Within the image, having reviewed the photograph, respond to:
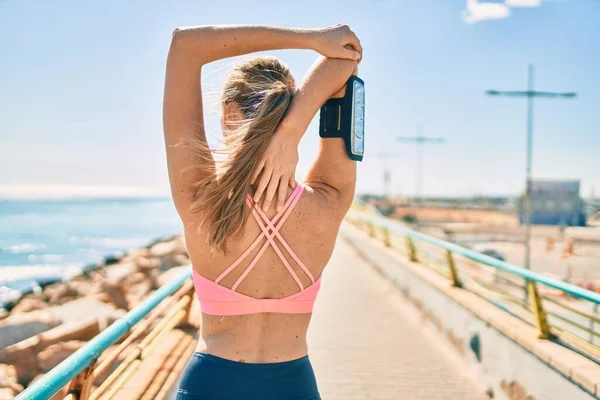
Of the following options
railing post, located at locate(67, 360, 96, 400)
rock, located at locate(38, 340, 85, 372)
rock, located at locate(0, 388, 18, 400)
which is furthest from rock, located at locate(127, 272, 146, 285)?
railing post, located at locate(67, 360, 96, 400)

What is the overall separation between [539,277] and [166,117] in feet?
9.94

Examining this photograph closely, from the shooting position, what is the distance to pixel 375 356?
5.59 m

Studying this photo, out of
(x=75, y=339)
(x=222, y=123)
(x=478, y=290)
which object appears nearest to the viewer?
(x=222, y=123)

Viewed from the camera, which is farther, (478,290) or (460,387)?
(478,290)

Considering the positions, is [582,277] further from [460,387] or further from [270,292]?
[270,292]

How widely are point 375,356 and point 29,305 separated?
911 cm

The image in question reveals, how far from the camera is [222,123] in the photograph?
4.58ft

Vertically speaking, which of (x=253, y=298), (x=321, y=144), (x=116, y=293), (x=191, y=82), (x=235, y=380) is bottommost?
(x=116, y=293)

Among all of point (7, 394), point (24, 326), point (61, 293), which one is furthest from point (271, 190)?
point (61, 293)

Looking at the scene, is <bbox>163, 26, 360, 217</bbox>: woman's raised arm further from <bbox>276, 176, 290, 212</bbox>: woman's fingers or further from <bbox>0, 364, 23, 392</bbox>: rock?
<bbox>0, 364, 23, 392</bbox>: rock

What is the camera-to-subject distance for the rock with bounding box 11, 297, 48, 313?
1146 cm

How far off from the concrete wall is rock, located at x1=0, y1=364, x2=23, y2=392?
464 centimetres

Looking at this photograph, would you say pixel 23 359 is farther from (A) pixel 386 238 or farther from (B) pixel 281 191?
(A) pixel 386 238

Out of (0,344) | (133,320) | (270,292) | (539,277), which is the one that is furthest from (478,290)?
(0,344)
